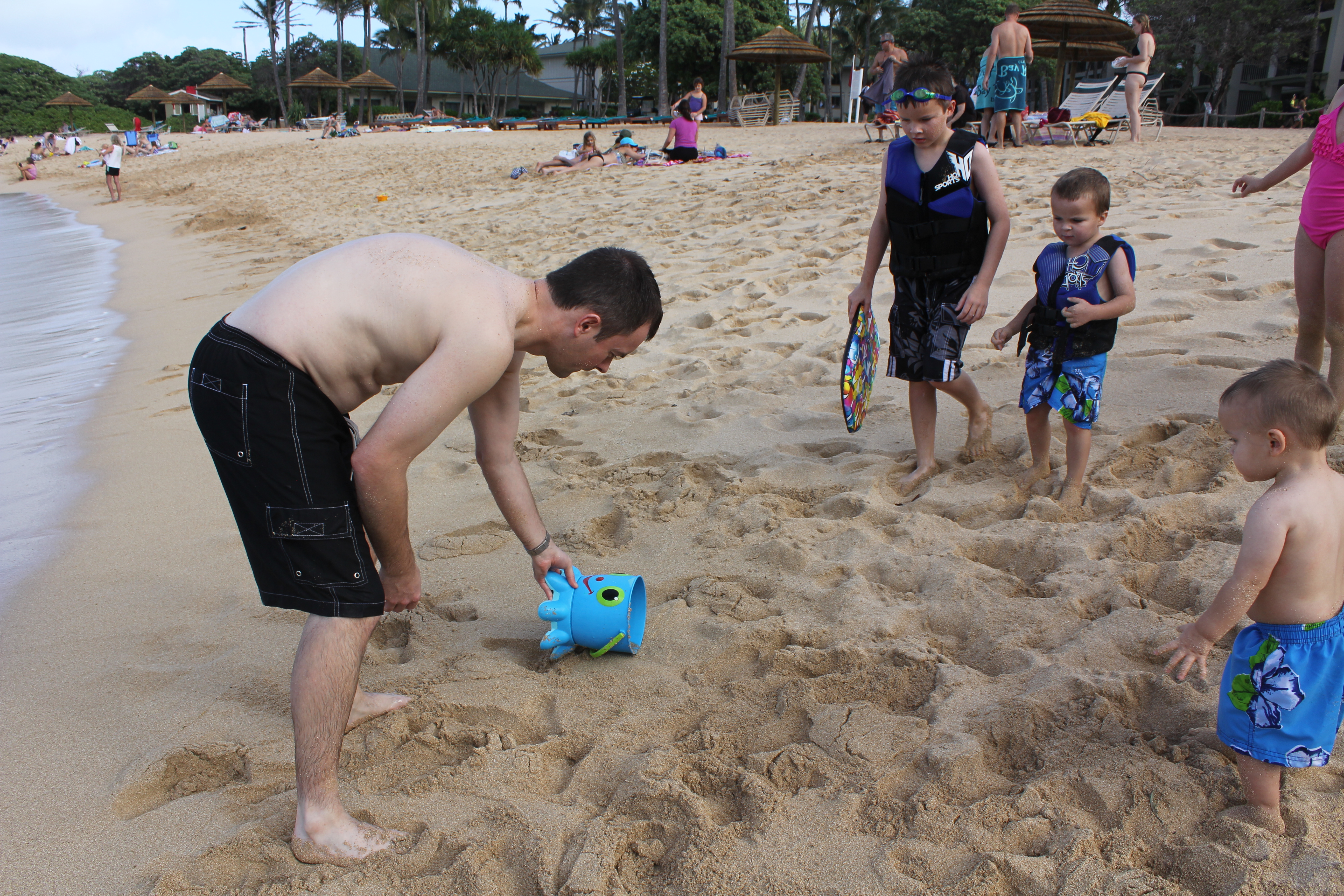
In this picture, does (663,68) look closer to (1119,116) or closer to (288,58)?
(1119,116)

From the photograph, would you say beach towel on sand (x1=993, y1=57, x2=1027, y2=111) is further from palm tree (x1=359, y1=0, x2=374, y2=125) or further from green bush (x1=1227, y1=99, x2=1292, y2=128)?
palm tree (x1=359, y1=0, x2=374, y2=125)

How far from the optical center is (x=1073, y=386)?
300 centimetres

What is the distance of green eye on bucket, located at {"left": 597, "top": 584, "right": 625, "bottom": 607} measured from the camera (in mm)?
2404

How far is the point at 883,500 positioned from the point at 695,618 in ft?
3.28

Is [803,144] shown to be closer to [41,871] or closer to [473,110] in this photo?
[41,871]

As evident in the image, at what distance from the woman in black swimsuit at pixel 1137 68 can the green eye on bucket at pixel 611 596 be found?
11.2m

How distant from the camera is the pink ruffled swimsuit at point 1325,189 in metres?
2.96

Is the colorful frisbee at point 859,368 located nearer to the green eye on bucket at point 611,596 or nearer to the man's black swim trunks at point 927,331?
the man's black swim trunks at point 927,331

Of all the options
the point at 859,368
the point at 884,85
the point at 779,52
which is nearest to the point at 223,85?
the point at 779,52

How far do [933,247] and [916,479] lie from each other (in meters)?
0.89

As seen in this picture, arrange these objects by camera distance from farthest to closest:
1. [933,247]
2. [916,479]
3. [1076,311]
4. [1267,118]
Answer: [1267,118] → [916,479] → [933,247] → [1076,311]

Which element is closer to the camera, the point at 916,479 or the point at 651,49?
the point at 916,479

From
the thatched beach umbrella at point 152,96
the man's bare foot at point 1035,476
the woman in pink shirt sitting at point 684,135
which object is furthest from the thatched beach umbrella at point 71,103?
the man's bare foot at point 1035,476

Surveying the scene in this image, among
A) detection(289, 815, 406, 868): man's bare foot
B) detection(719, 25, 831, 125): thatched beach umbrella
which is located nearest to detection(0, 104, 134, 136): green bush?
detection(719, 25, 831, 125): thatched beach umbrella
